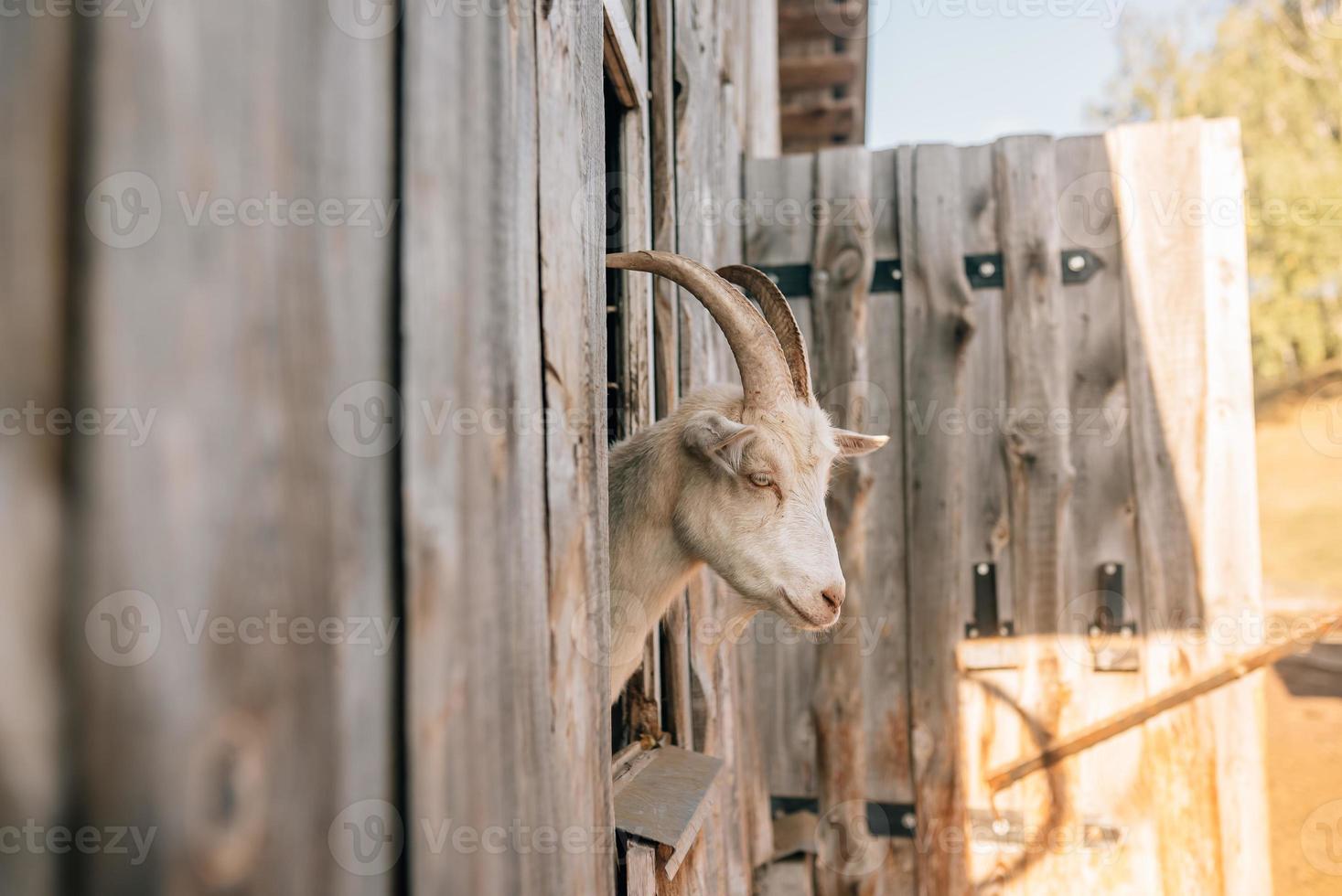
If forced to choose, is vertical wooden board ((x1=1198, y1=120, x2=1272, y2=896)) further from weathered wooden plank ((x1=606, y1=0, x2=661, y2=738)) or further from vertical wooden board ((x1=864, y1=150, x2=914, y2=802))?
weathered wooden plank ((x1=606, y1=0, x2=661, y2=738))

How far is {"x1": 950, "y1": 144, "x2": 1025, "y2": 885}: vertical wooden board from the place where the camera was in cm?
379

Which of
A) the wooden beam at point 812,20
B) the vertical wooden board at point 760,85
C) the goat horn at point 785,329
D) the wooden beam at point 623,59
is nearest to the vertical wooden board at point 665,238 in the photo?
the wooden beam at point 623,59

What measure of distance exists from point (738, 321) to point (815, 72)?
7.66m

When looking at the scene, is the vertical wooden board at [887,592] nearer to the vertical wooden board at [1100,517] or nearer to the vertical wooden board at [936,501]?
the vertical wooden board at [936,501]

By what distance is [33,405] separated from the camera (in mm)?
579

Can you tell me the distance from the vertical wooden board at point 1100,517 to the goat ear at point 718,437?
2.31 metres

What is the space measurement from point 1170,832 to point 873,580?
5.31 feet

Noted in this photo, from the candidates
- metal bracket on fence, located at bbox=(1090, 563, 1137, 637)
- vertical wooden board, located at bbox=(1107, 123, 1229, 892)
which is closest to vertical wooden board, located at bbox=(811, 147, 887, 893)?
metal bracket on fence, located at bbox=(1090, 563, 1137, 637)

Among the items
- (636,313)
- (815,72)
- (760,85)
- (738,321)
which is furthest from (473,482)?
(815,72)

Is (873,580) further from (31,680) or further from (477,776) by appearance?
(31,680)

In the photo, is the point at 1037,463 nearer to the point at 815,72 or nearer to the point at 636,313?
the point at 636,313

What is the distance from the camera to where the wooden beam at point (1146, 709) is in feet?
11.7

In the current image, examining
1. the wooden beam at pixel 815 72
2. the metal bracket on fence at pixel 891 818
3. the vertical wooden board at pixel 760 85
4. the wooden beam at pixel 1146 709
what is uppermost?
the wooden beam at pixel 815 72

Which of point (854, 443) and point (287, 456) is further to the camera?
point (854, 443)
